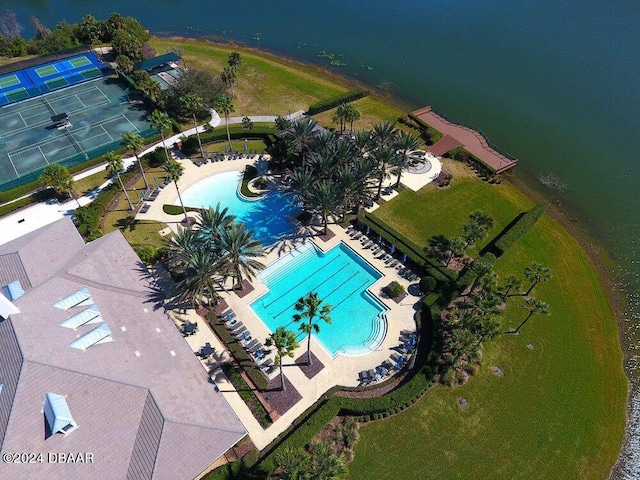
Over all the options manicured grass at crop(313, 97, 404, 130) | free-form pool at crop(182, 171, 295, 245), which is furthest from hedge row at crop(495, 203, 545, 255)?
manicured grass at crop(313, 97, 404, 130)

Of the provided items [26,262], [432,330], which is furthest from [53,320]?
[432,330]

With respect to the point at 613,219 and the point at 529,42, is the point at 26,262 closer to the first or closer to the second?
the point at 613,219

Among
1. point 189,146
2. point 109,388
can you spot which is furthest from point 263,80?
point 109,388

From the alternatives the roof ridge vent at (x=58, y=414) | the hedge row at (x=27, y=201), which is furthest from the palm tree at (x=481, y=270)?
the hedge row at (x=27, y=201)

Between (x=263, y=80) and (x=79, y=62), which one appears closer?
(x=263, y=80)

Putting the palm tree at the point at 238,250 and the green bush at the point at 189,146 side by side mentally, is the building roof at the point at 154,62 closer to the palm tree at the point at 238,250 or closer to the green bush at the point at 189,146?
the green bush at the point at 189,146

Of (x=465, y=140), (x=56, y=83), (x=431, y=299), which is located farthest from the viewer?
(x=56, y=83)

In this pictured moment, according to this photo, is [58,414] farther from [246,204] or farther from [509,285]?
[509,285]

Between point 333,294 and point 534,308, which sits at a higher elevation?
point 534,308

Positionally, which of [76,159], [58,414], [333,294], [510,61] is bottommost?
[76,159]

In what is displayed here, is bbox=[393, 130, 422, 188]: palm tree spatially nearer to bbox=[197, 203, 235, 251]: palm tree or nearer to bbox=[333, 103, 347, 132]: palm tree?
bbox=[333, 103, 347, 132]: palm tree
